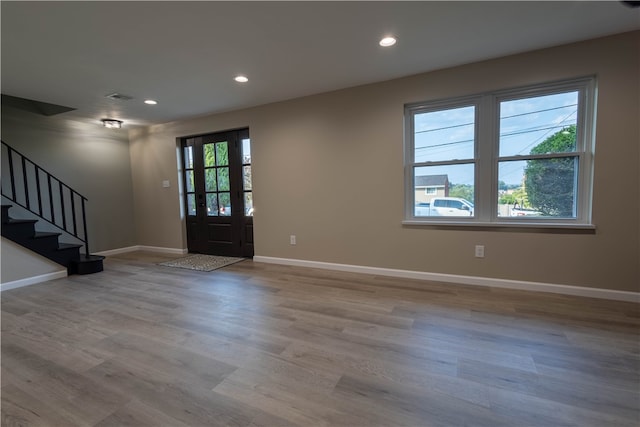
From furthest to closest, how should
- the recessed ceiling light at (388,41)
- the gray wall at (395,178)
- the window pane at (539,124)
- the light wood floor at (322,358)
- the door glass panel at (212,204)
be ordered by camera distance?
1. the door glass panel at (212,204)
2. the window pane at (539,124)
3. the gray wall at (395,178)
4. the recessed ceiling light at (388,41)
5. the light wood floor at (322,358)

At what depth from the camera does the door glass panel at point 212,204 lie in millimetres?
5148

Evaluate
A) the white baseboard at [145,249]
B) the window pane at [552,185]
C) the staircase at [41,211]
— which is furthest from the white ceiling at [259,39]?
the white baseboard at [145,249]

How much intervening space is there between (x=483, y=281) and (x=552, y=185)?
1208 mm

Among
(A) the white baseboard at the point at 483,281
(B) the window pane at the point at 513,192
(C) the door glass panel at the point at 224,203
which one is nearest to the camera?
(A) the white baseboard at the point at 483,281

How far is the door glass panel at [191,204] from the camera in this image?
17.7ft

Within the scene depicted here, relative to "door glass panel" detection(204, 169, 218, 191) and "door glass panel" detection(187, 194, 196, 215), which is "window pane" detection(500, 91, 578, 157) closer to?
"door glass panel" detection(204, 169, 218, 191)

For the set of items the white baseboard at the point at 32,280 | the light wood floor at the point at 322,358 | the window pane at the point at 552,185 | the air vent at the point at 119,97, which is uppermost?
the air vent at the point at 119,97

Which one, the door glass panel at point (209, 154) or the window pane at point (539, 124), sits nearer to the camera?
the window pane at point (539, 124)

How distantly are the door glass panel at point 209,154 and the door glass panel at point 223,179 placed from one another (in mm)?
208

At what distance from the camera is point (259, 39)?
2.44m

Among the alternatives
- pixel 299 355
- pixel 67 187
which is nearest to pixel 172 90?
pixel 67 187

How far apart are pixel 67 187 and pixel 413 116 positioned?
537 cm

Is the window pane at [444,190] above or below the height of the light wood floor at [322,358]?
above

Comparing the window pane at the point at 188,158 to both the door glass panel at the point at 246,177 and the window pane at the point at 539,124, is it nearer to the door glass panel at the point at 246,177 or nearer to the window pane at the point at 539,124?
the door glass panel at the point at 246,177
